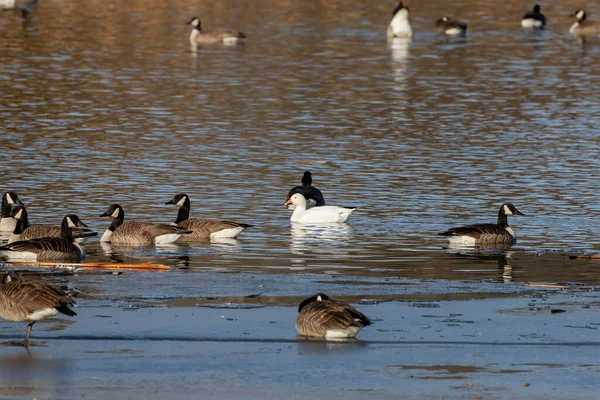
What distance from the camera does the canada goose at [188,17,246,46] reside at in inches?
1940

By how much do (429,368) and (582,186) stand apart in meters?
13.3

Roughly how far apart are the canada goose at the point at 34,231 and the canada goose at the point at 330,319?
6520 millimetres

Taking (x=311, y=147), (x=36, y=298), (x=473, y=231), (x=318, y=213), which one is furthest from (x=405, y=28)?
(x=36, y=298)

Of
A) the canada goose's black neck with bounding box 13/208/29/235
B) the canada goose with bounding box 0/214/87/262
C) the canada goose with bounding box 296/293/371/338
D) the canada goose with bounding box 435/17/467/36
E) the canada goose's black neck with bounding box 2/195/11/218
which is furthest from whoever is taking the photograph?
the canada goose with bounding box 435/17/467/36

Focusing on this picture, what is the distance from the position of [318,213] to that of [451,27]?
32535 mm

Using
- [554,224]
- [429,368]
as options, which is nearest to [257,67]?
[554,224]

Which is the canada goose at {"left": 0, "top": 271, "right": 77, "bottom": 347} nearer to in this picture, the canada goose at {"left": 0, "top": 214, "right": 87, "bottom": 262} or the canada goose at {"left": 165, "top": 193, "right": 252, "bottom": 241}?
the canada goose at {"left": 0, "top": 214, "right": 87, "bottom": 262}

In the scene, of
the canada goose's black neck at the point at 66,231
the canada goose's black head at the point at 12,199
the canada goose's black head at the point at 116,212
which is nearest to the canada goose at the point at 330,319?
the canada goose's black neck at the point at 66,231

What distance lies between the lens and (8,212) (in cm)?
2030

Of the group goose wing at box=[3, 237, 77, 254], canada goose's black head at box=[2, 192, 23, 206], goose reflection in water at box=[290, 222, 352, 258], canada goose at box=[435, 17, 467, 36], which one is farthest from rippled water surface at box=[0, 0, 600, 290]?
goose wing at box=[3, 237, 77, 254]

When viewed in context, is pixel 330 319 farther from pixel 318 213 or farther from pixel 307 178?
pixel 307 178

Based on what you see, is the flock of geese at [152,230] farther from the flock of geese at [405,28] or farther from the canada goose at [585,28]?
the canada goose at [585,28]

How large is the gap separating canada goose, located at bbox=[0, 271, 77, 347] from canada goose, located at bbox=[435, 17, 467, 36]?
134 ft

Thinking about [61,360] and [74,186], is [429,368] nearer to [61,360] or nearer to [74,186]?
[61,360]
